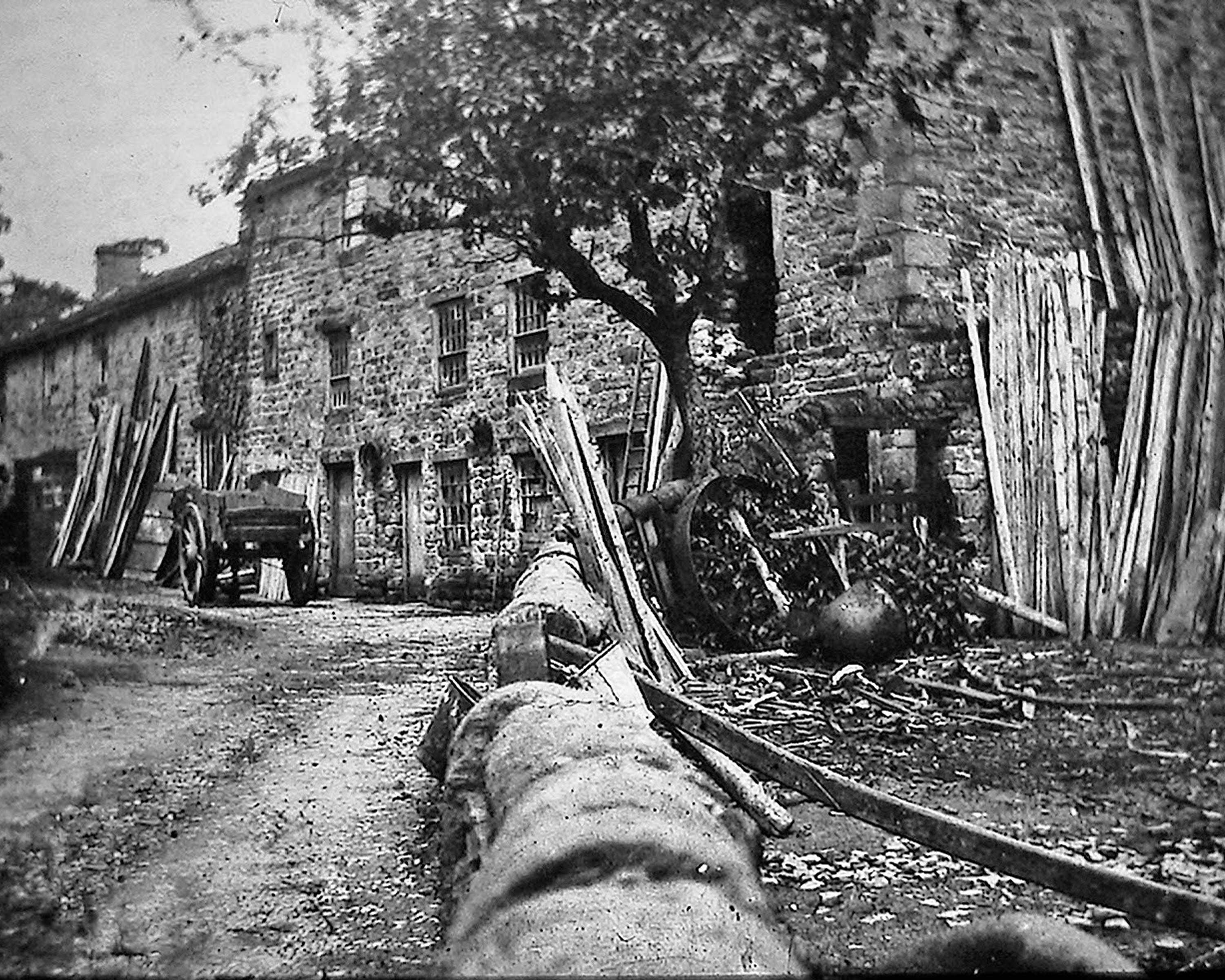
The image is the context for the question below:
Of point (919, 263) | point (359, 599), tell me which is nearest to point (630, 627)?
point (359, 599)

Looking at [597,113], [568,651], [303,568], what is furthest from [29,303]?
[568,651]

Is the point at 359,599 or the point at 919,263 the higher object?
the point at 919,263

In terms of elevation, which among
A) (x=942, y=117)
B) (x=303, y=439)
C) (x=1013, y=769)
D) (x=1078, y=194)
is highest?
(x=942, y=117)

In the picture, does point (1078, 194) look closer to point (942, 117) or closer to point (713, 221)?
point (942, 117)

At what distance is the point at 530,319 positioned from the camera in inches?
75.0

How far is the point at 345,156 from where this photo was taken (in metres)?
1.44

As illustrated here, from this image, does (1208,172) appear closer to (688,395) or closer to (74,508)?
(688,395)

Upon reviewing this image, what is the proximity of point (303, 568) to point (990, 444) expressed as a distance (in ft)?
4.07

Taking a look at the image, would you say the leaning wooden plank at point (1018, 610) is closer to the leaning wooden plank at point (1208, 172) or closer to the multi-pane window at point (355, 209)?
the leaning wooden plank at point (1208, 172)

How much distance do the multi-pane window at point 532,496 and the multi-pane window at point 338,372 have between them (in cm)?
40

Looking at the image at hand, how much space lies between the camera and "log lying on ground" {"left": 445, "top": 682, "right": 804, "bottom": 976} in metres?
0.88

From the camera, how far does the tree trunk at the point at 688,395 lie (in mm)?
Result: 1945

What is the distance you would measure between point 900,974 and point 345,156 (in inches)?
48.1

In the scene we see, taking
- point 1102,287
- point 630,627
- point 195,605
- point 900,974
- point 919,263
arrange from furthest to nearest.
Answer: point 630,627 < point 919,263 < point 1102,287 < point 195,605 < point 900,974
